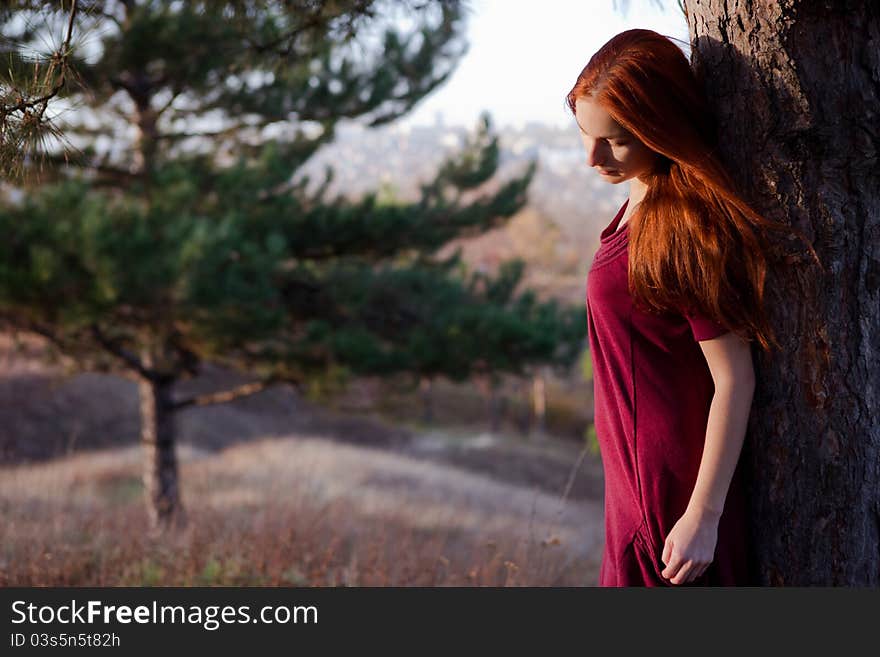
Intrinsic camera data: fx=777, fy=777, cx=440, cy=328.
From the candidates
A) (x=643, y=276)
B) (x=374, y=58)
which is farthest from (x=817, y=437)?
(x=374, y=58)

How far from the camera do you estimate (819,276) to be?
1571mm

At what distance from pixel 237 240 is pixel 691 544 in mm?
5758

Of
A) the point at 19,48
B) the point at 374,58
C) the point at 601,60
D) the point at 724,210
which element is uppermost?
the point at 374,58

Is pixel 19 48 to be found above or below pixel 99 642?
above

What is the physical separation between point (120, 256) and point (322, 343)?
2.11 metres

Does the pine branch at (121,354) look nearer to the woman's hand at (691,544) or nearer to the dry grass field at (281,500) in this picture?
the dry grass field at (281,500)

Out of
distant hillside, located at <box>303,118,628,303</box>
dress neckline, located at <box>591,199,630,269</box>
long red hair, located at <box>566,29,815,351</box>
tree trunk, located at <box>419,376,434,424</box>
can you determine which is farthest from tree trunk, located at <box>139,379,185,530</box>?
distant hillside, located at <box>303,118,628,303</box>

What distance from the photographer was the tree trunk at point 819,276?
1566 millimetres

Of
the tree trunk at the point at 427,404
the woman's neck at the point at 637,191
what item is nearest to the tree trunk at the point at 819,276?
the woman's neck at the point at 637,191

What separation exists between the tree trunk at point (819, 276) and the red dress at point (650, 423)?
138 millimetres

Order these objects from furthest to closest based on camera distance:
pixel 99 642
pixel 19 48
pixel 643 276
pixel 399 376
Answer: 1. pixel 399 376
2. pixel 19 48
3. pixel 99 642
4. pixel 643 276

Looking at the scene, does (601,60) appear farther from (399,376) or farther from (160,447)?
(160,447)

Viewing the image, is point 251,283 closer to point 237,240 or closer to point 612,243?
point 237,240

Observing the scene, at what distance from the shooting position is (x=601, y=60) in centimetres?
160
